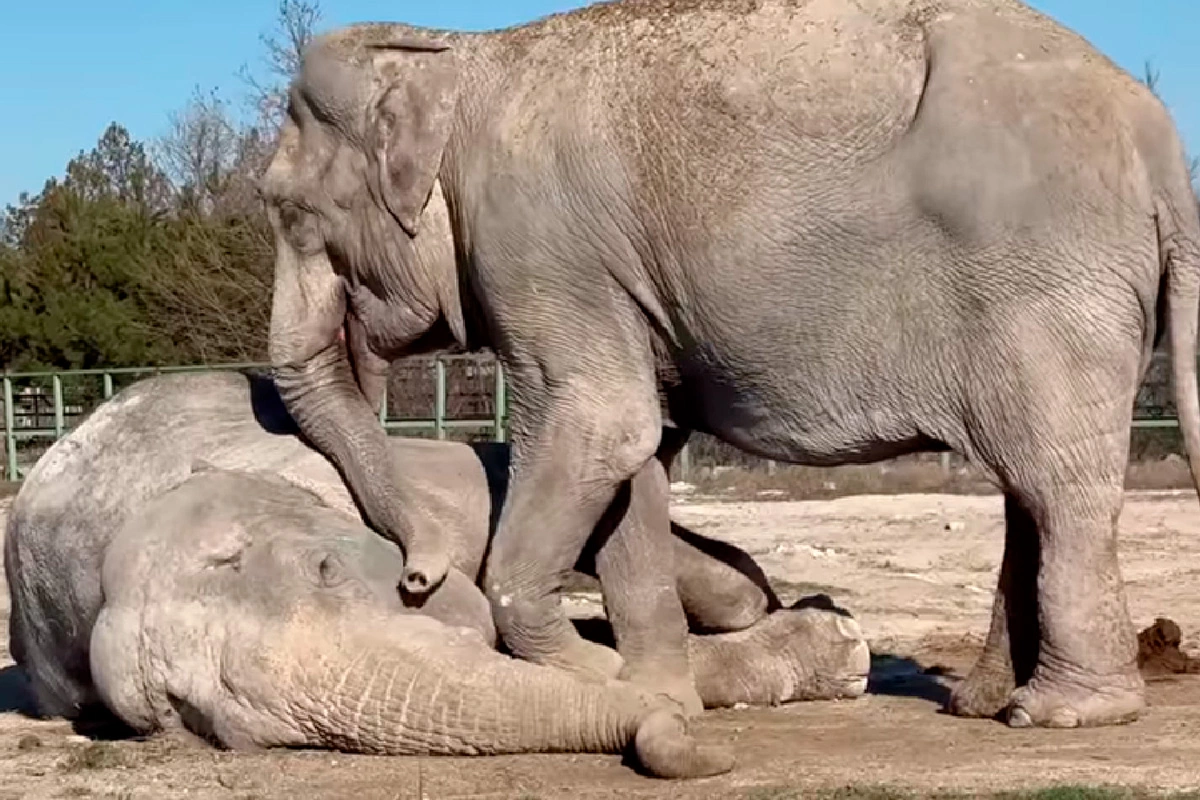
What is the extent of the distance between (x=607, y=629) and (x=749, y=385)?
1413 mm

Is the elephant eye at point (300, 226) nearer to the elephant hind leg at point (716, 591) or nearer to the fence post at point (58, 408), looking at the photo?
the elephant hind leg at point (716, 591)

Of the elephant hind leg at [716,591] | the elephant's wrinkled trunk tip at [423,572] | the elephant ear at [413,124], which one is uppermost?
the elephant ear at [413,124]

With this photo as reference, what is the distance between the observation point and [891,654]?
356 inches

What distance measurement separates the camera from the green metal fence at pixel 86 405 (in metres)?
20.7

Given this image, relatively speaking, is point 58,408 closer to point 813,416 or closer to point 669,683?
point 669,683

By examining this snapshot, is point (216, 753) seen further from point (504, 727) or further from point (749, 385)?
point (749, 385)

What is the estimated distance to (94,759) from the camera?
6.41 meters

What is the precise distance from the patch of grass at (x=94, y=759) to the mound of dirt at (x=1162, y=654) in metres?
3.49

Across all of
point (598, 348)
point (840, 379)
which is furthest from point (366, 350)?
point (840, 379)

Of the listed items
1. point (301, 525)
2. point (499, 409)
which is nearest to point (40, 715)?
point (301, 525)

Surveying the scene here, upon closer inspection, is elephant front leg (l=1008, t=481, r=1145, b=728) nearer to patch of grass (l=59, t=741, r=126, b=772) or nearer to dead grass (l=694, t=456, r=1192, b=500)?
patch of grass (l=59, t=741, r=126, b=772)

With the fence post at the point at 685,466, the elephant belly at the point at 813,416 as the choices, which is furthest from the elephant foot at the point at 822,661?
the fence post at the point at 685,466

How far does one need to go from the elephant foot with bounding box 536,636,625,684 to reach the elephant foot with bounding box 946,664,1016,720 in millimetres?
1051

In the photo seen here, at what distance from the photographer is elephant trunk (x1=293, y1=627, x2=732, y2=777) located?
5938mm
